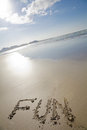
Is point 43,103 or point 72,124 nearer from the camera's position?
point 72,124

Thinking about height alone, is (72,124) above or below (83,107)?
below

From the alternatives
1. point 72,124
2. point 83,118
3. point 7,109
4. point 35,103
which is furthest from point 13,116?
point 83,118

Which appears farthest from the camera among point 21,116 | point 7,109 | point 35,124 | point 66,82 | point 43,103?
point 66,82

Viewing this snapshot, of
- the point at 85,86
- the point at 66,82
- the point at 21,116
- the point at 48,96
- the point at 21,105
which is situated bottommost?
the point at 21,116

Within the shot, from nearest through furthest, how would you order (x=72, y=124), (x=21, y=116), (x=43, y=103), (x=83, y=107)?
1. (x=72, y=124)
2. (x=83, y=107)
3. (x=21, y=116)
4. (x=43, y=103)

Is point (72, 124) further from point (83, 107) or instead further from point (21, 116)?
point (21, 116)

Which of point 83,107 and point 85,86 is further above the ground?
point 85,86

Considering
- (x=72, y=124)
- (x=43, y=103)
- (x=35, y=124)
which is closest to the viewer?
(x=72, y=124)

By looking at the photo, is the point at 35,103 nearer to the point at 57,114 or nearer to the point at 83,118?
the point at 57,114

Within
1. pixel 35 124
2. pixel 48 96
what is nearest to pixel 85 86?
pixel 48 96
